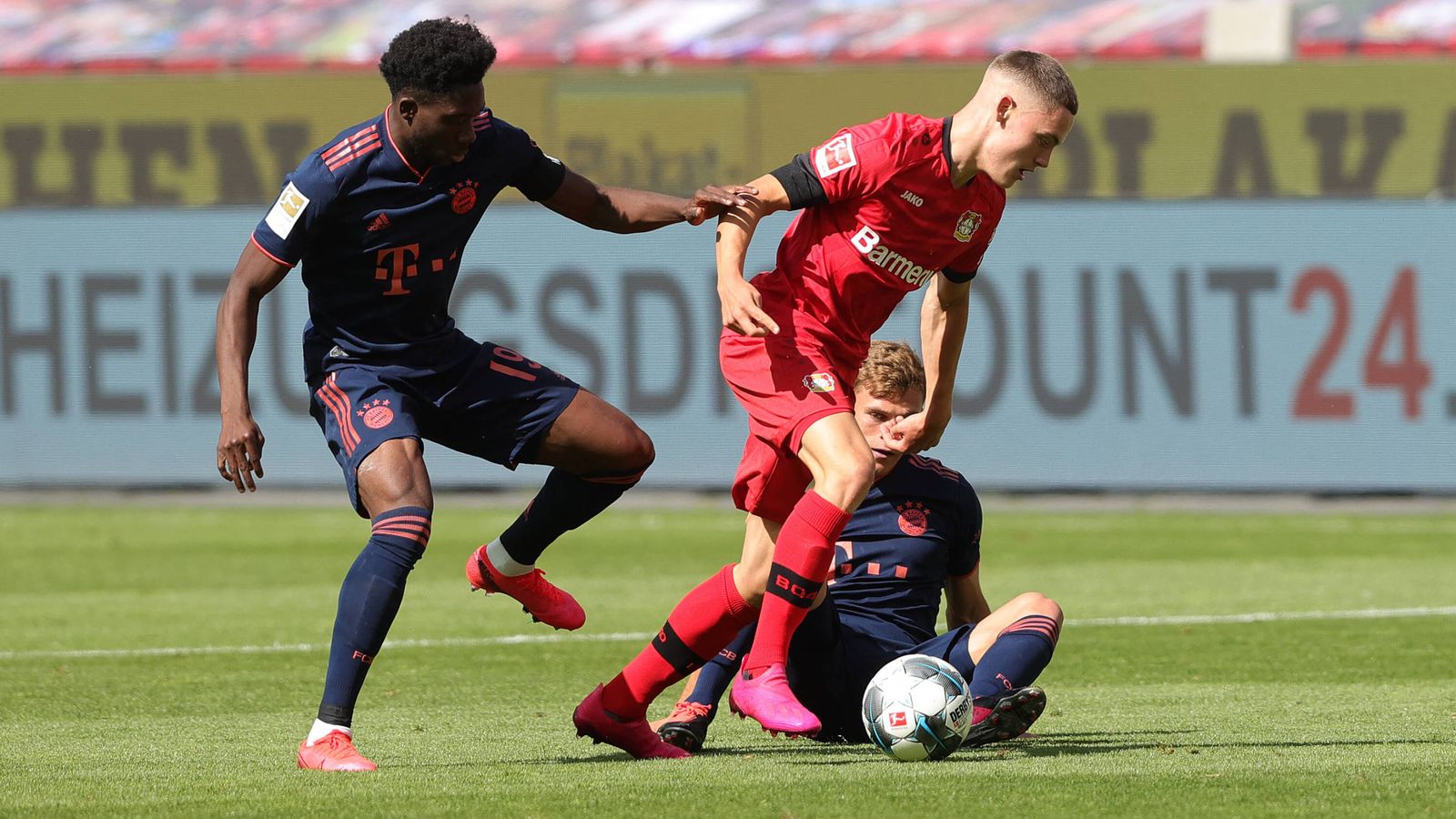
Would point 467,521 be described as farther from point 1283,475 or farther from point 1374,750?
point 1374,750

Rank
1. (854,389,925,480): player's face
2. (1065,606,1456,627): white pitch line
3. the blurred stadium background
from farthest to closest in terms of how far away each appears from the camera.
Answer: the blurred stadium background, (1065,606,1456,627): white pitch line, (854,389,925,480): player's face

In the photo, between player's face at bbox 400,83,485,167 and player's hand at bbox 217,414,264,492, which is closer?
player's hand at bbox 217,414,264,492

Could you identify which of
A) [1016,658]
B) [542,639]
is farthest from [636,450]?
[542,639]

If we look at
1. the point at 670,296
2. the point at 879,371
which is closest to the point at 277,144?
the point at 670,296

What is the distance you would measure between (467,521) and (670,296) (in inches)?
110

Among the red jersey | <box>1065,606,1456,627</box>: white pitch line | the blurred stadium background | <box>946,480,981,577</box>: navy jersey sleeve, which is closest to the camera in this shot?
the red jersey

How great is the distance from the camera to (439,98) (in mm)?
5824

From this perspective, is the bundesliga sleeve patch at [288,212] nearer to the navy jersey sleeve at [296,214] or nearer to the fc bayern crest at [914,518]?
the navy jersey sleeve at [296,214]

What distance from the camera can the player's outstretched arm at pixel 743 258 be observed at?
559 centimetres

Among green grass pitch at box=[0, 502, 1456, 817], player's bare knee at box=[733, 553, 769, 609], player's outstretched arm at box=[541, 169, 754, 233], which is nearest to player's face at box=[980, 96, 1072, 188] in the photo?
player's outstretched arm at box=[541, 169, 754, 233]

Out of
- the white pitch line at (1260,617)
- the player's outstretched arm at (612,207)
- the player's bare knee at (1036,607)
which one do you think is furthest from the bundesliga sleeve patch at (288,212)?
the white pitch line at (1260,617)

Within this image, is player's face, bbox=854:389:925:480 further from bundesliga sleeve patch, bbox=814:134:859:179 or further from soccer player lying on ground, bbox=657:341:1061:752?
bundesliga sleeve patch, bbox=814:134:859:179

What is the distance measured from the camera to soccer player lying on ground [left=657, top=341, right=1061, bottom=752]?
596cm

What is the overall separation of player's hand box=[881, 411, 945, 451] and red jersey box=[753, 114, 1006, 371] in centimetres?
26
